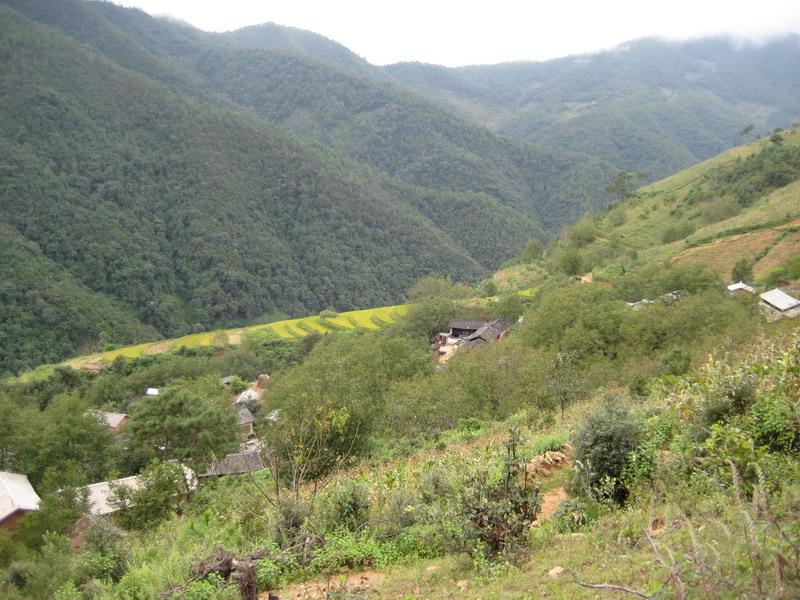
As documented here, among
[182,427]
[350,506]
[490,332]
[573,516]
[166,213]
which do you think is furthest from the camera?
[166,213]

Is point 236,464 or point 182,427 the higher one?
point 182,427

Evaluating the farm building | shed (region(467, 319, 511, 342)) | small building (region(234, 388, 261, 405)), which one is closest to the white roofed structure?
shed (region(467, 319, 511, 342))

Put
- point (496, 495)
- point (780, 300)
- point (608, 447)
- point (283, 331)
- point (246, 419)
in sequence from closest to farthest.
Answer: point (496, 495) < point (608, 447) < point (780, 300) < point (246, 419) < point (283, 331)

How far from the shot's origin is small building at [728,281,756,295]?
2592 centimetres

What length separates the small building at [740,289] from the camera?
25922mm

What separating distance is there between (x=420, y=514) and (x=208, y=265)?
93997mm

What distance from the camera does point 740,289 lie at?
26.5 meters

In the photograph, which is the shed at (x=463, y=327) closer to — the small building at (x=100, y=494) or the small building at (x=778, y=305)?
the small building at (x=778, y=305)

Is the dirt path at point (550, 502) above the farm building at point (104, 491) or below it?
above

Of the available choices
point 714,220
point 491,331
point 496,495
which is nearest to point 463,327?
point 491,331

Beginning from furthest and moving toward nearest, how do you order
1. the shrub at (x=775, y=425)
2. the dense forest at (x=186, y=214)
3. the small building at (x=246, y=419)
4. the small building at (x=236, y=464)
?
the dense forest at (x=186, y=214)
the small building at (x=246, y=419)
the small building at (x=236, y=464)
the shrub at (x=775, y=425)

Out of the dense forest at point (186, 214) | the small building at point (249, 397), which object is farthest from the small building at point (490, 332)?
the dense forest at point (186, 214)

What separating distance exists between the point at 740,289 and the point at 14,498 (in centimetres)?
3096

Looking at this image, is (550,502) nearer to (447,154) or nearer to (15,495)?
(15,495)
